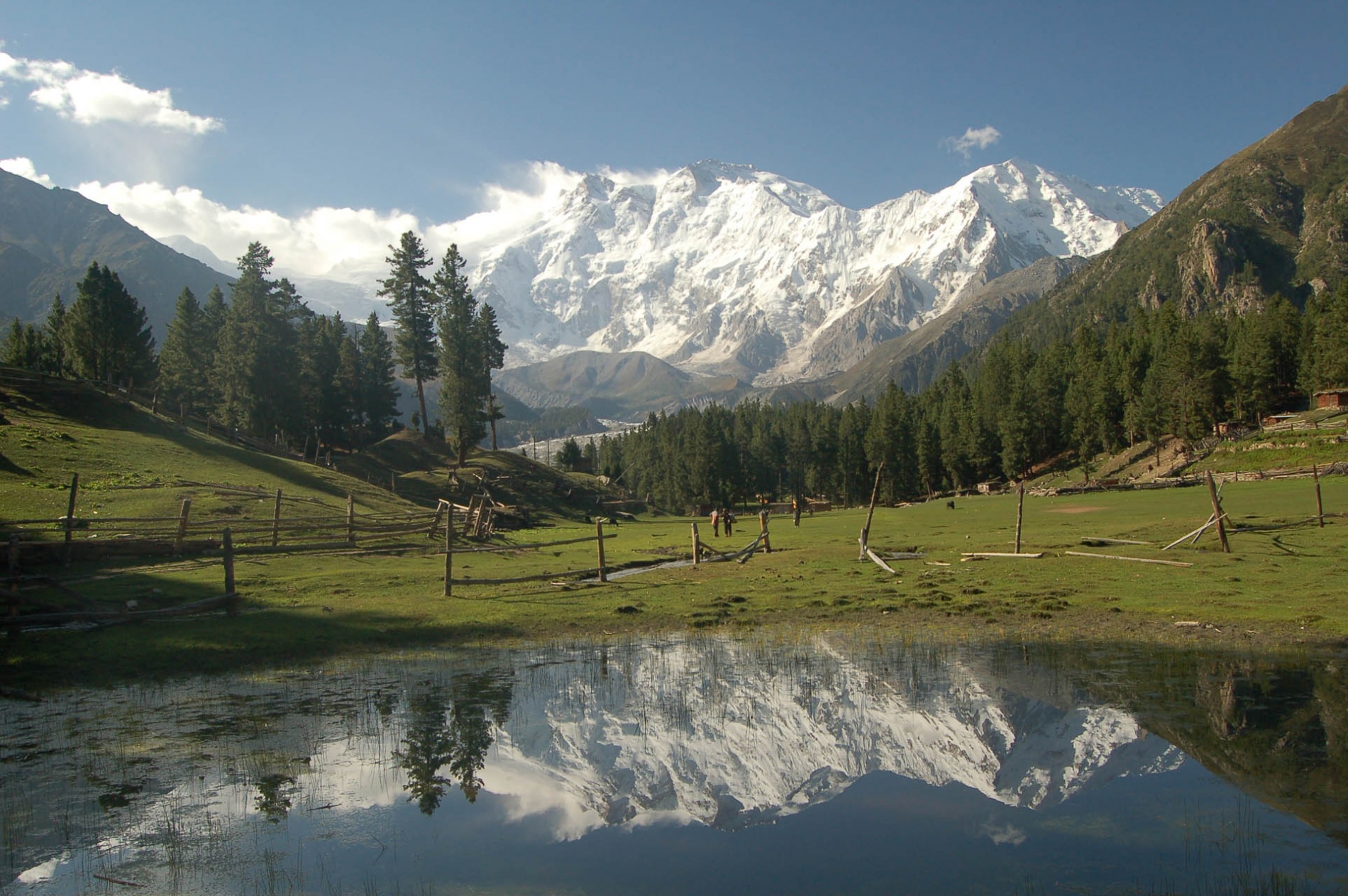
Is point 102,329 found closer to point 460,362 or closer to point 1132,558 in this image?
point 460,362

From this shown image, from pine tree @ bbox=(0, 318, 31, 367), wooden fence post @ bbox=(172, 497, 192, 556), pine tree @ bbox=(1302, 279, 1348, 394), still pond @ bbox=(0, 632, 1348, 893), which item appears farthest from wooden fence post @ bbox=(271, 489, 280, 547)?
pine tree @ bbox=(1302, 279, 1348, 394)

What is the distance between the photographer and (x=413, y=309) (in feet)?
341

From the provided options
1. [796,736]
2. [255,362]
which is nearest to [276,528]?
[796,736]

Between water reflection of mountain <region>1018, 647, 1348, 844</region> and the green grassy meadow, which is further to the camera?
the green grassy meadow

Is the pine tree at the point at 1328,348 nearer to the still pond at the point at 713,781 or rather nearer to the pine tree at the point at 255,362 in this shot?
the still pond at the point at 713,781

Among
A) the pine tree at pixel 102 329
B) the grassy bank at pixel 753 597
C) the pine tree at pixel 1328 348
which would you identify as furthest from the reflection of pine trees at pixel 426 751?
the pine tree at pixel 1328 348

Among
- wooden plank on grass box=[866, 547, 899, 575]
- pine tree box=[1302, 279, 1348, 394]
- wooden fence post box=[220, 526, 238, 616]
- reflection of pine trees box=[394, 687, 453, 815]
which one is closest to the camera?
reflection of pine trees box=[394, 687, 453, 815]

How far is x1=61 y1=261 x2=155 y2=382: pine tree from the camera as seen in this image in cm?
9100

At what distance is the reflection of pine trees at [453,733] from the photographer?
1240 centimetres

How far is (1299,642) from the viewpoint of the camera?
713 inches

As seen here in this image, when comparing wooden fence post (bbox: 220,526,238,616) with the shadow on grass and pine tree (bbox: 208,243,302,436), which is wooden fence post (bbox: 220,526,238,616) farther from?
pine tree (bbox: 208,243,302,436)

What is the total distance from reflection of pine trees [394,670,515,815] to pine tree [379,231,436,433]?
8807cm

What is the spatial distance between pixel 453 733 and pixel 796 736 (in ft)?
20.0

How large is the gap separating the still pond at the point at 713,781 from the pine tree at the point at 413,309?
88.8 metres
